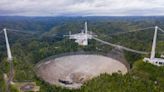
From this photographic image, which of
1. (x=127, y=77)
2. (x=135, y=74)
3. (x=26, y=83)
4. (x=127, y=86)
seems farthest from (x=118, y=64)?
(x=26, y=83)

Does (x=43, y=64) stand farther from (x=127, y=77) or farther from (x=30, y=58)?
(x=127, y=77)

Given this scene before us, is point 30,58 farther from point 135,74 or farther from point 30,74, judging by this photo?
point 135,74

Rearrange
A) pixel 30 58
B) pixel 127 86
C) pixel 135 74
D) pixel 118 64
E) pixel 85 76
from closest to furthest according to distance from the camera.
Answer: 1. pixel 127 86
2. pixel 135 74
3. pixel 85 76
4. pixel 118 64
5. pixel 30 58

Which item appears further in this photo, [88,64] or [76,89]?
[88,64]

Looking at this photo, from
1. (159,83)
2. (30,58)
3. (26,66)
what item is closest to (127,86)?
(159,83)

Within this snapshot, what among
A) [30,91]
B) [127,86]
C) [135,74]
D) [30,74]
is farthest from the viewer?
[30,74]

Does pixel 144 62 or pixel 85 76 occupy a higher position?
pixel 144 62
